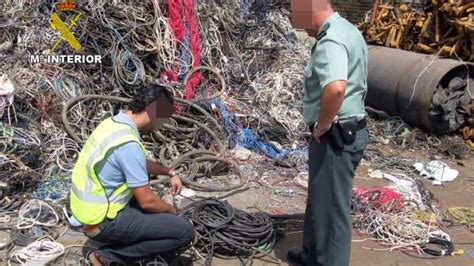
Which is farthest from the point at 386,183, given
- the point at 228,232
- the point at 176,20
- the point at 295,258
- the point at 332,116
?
the point at 176,20

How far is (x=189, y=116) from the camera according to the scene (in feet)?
20.6

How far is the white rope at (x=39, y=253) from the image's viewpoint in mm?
3801

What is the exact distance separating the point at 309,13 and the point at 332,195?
121 centimetres

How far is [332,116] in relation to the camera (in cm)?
309

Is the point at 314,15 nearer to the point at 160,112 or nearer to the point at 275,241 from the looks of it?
the point at 160,112

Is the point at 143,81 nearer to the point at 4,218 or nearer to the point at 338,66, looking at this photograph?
the point at 4,218

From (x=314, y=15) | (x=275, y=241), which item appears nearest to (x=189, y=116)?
(x=275, y=241)

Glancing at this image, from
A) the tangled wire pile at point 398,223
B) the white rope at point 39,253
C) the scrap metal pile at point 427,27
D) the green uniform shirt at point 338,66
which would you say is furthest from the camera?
the scrap metal pile at point 427,27

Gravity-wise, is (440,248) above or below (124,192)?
below

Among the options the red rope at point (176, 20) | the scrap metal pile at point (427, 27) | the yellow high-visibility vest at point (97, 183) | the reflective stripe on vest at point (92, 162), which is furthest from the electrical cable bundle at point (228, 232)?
the scrap metal pile at point (427, 27)

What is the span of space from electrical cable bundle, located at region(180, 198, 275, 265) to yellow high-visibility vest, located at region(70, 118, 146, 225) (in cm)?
88

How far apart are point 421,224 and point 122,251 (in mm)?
2745

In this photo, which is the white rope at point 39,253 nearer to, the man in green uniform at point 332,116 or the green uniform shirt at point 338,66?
the man in green uniform at point 332,116

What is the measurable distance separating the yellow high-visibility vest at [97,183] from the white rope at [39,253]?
0.73 meters
